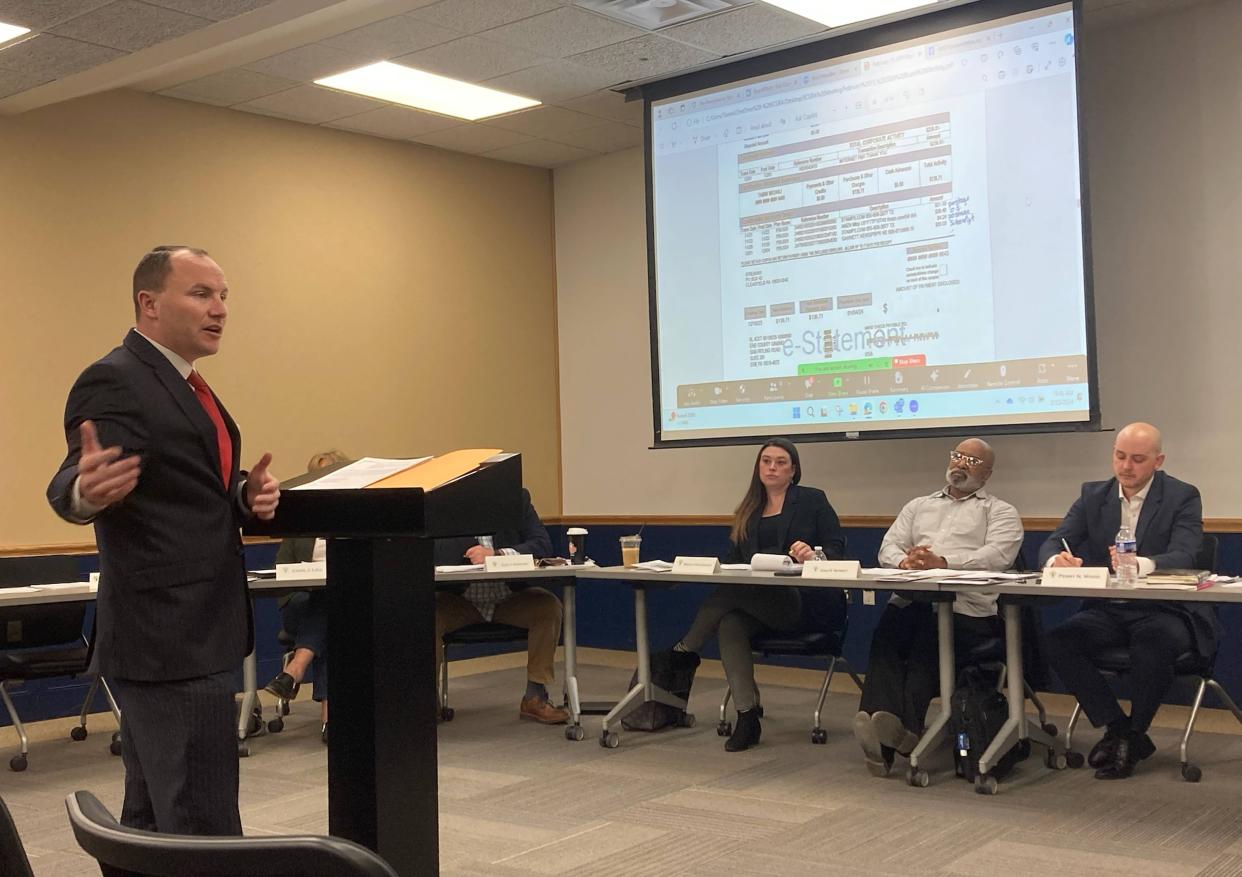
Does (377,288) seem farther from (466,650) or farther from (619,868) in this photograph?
(619,868)

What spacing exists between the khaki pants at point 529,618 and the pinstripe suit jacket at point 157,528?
3700 mm

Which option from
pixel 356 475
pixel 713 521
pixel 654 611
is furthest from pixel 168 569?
pixel 654 611

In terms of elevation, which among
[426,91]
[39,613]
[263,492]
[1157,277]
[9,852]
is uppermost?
[426,91]

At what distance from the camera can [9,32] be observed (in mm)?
4824

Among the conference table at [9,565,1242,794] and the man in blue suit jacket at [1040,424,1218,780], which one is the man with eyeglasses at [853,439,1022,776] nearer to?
the conference table at [9,565,1242,794]

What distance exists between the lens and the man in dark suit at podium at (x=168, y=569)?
1957mm

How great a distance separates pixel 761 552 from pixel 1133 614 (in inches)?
59.6

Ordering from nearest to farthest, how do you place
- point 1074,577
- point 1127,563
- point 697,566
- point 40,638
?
point 1127,563 → point 1074,577 → point 697,566 → point 40,638

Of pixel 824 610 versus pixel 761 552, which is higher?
pixel 761 552

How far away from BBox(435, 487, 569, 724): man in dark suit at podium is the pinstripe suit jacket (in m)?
3.64

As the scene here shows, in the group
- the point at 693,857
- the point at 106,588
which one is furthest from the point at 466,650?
the point at 106,588

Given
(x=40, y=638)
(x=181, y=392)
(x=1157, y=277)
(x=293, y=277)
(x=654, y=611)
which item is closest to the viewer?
(x=181, y=392)

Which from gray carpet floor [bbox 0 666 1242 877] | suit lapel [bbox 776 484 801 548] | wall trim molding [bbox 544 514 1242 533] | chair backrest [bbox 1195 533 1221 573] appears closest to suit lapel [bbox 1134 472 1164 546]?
chair backrest [bbox 1195 533 1221 573]

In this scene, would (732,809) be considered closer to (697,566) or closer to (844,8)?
(697,566)
